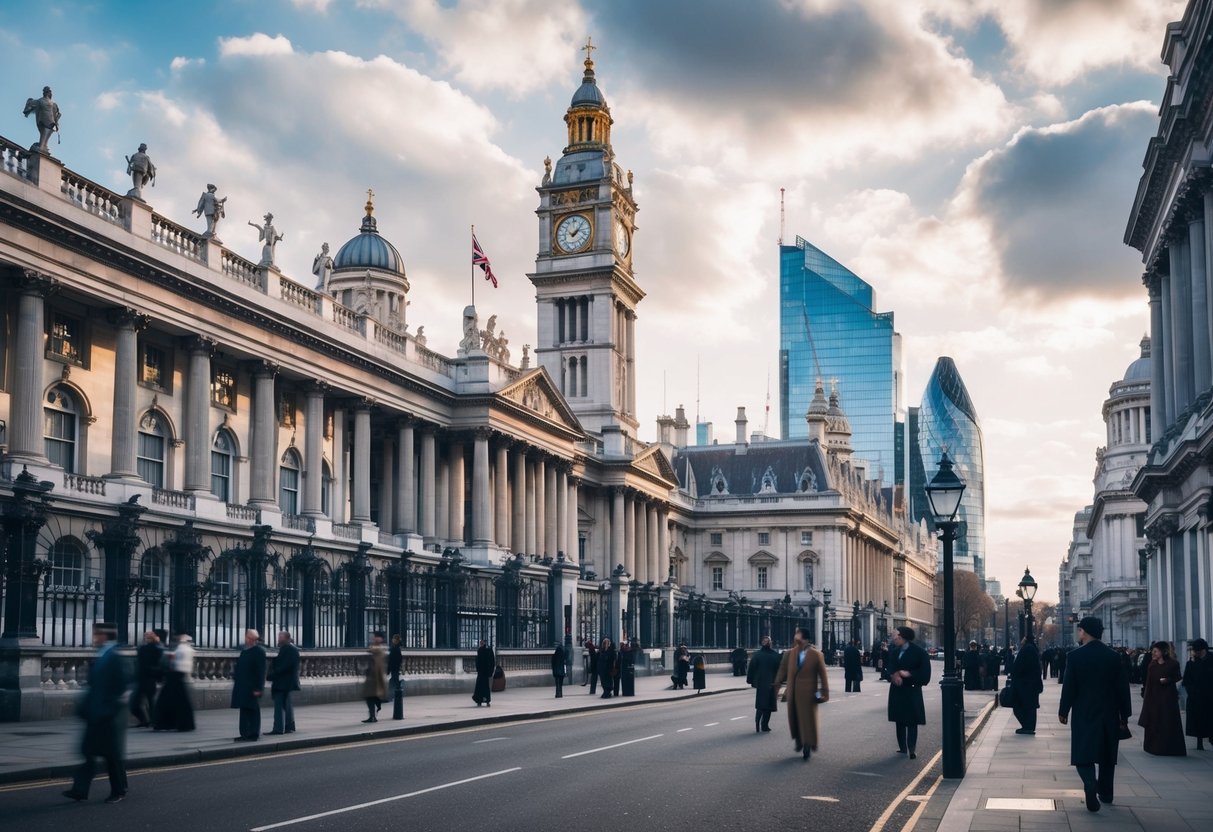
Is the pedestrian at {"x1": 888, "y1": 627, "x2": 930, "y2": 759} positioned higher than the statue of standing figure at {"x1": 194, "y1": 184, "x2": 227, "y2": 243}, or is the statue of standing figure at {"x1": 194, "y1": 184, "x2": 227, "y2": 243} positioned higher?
the statue of standing figure at {"x1": 194, "y1": 184, "x2": 227, "y2": 243}

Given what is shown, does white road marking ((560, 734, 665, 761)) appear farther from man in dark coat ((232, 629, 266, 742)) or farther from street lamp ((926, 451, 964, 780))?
street lamp ((926, 451, 964, 780))

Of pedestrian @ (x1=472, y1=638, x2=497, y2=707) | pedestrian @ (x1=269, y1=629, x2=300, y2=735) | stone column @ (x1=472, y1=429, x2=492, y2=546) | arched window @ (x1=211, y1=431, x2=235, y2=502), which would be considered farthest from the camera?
stone column @ (x1=472, y1=429, x2=492, y2=546)

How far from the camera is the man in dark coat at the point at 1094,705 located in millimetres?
15328

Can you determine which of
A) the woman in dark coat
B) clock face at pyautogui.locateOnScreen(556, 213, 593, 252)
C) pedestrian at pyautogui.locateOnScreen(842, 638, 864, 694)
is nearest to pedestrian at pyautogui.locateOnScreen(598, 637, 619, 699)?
pedestrian at pyautogui.locateOnScreen(842, 638, 864, 694)

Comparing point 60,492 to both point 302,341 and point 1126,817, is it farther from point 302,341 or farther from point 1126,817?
point 1126,817

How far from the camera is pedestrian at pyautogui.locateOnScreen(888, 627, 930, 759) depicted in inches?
893

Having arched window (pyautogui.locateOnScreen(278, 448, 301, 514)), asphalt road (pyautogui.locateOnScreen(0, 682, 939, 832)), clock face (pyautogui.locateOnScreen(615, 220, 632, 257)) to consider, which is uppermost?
clock face (pyautogui.locateOnScreen(615, 220, 632, 257))

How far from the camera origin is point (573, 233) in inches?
4272

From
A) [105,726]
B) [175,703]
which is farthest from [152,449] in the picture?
[105,726]

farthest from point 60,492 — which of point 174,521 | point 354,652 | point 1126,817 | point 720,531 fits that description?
point 720,531

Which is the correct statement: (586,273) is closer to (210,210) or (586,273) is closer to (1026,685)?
(210,210)

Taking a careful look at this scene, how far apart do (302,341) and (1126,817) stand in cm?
4705

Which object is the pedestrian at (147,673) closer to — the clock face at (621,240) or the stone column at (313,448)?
the stone column at (313,448)

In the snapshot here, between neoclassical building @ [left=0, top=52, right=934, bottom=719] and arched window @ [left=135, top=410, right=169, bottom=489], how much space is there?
12 cm
